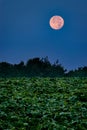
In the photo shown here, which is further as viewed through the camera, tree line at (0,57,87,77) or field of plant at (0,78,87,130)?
tree line at (0,57,87,77)

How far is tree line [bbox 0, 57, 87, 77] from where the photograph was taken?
151 feet

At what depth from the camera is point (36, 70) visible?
4844 centimetres

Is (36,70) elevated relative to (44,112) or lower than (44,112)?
elevated

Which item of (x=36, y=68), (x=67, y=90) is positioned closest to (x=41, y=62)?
(x=36, y=68)

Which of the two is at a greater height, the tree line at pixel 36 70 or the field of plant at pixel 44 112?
the tree line at pixel 36 70

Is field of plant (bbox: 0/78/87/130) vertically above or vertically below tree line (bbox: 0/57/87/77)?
below

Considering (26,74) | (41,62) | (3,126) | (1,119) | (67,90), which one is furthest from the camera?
(41,62)

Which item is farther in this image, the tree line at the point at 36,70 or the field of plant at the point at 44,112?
the tree line at the point at 36,70

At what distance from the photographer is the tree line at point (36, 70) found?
4594cm

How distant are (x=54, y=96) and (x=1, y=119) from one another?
19.0 feet

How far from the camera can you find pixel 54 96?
1833 centimetres

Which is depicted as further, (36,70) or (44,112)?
(36,70)

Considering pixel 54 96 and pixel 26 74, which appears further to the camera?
pixel 26 74

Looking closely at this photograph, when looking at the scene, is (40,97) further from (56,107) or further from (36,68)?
(36,68)
